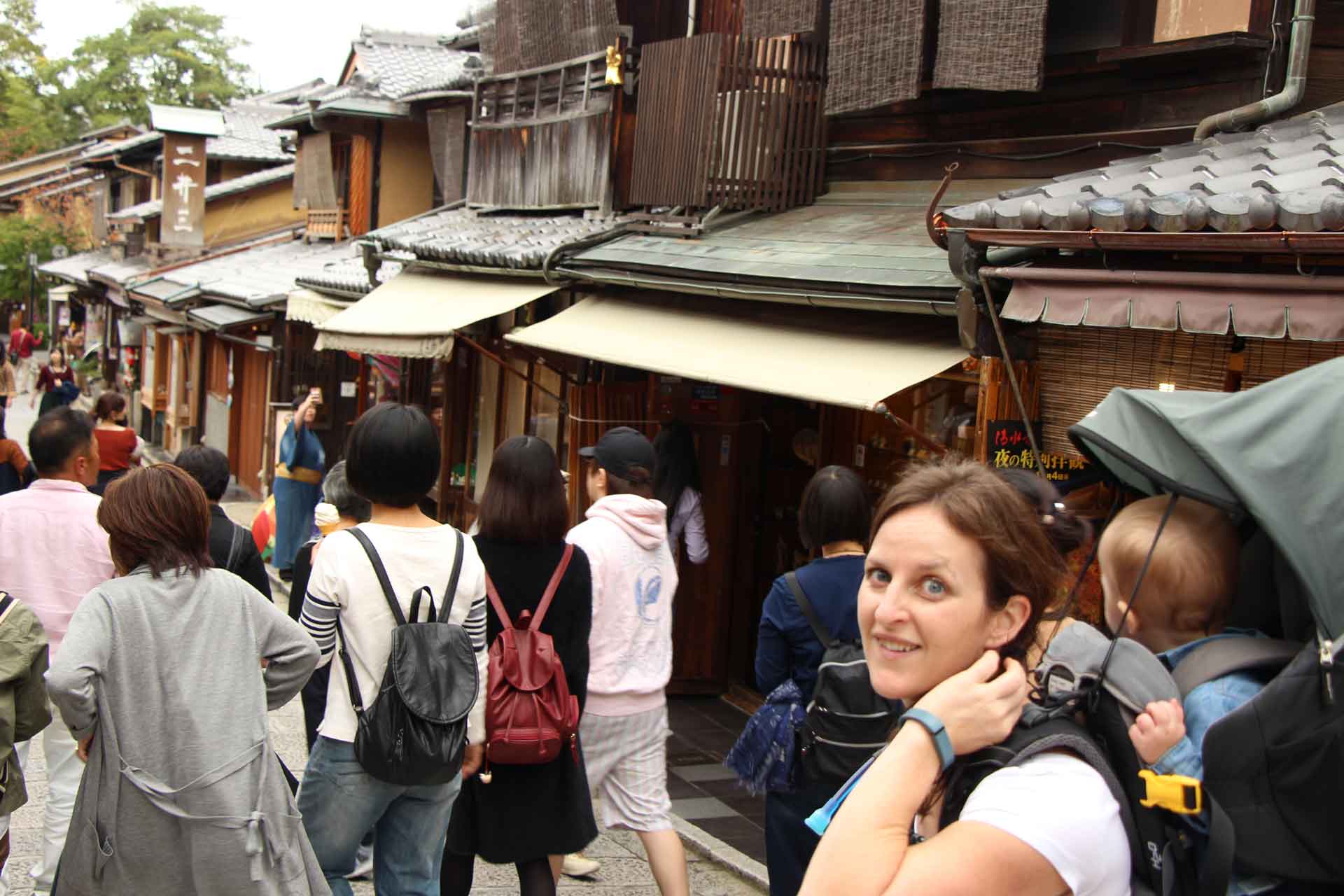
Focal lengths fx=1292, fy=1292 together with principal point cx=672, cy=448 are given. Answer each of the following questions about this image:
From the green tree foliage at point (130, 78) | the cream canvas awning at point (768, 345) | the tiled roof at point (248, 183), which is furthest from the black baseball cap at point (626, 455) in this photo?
the green tree foliage at point (130, 78)

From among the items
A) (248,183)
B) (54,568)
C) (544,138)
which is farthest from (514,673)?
(248,183)

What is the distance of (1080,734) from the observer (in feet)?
6.60

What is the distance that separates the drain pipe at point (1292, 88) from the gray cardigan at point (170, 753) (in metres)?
4.97

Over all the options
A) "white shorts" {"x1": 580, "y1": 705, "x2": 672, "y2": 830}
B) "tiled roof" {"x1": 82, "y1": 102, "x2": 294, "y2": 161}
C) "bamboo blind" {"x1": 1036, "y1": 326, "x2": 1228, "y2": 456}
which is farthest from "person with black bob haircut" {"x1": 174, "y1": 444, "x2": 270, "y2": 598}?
"tiled roof" {"x1": 82, "y1": 102, "x2": 294, "y2": 161}

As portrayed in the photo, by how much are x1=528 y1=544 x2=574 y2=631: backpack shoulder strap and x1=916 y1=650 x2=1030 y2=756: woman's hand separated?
2.87 metres

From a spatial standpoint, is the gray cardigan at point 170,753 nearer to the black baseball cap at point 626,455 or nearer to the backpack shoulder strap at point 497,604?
the backpack shoulder strap at point 497,604

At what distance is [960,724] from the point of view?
197cm

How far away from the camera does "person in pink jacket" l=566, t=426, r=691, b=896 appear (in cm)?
531

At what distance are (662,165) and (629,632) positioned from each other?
5213 millimetres

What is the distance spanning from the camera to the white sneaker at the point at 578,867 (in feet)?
20.6

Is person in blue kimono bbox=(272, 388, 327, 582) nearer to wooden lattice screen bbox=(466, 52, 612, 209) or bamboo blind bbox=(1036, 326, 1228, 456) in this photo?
wooden lattice screen bbox=(466, 52, 612, 209)

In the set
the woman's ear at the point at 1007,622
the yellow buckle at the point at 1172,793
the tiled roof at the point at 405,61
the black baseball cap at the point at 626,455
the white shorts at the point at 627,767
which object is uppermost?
the tiled roof at the point at 405,61

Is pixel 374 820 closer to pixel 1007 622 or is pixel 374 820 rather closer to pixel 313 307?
→ pixel 1007 622

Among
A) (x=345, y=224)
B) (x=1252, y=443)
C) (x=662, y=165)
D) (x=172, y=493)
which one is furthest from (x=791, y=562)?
(x=345, y=224)
